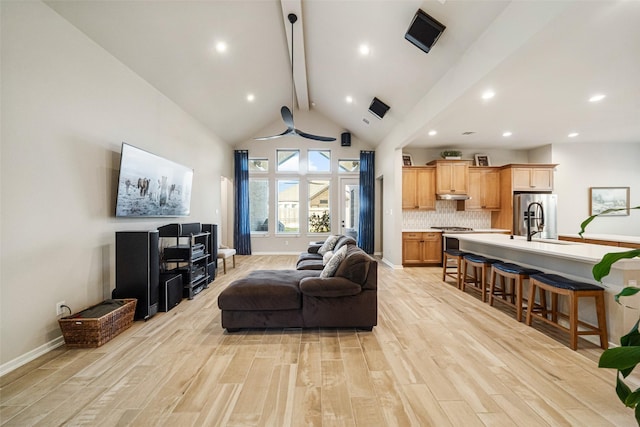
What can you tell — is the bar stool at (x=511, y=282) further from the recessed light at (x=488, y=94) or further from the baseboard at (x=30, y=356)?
the baseboard at (x=30, y=356)

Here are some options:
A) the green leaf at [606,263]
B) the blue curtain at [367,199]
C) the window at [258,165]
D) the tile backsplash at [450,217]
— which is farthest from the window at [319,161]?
the green leaf at [606,263]

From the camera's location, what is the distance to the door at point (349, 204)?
766cm

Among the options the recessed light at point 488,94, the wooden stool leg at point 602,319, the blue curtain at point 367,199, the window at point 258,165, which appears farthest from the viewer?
the window at point 258,165

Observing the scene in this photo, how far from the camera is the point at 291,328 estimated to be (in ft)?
9.31

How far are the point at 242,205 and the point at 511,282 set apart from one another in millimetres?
6244

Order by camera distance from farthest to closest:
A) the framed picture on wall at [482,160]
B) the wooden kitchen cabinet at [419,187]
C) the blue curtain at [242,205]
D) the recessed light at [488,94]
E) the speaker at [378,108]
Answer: the blue curtain at [242,205] → the framed picture on wall at [482,160] → the wooden kitchen cabinet at [419,187] → the speaker at [378,108] → the recessed light at [488,94]

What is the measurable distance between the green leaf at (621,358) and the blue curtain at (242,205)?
716cm

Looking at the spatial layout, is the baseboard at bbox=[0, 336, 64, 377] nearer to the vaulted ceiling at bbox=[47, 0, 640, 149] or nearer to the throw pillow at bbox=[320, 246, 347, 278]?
the throw pillow at bbox=[320, 246, 347, 278]

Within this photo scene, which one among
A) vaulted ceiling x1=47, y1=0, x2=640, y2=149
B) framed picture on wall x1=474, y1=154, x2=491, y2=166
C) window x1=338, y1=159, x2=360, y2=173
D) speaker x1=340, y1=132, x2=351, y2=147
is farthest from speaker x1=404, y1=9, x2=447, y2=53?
window x1=338, y1=159, x2=360, y2=173

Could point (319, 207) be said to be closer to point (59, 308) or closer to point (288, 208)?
point (288, 208)

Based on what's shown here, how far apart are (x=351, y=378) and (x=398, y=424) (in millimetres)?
477

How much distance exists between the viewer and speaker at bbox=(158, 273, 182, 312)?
332cm

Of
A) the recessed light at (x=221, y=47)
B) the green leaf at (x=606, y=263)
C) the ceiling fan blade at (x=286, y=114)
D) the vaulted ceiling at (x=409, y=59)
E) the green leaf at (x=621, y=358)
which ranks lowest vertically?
the green leaf at (x=621, y=358)

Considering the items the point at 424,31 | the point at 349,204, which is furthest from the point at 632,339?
the point at 349,204
